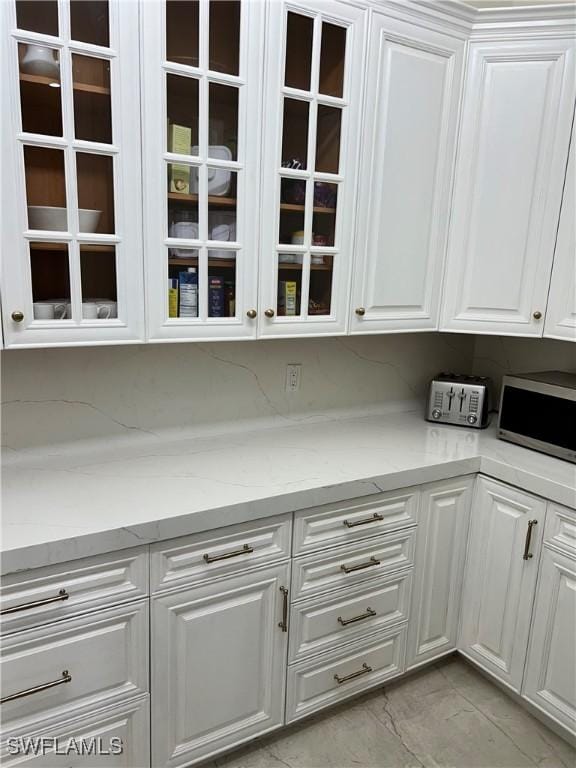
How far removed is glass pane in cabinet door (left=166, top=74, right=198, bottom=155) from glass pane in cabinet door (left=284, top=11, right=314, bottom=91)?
0.31 m

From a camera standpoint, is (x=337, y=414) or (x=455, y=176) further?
(x=337, y=414)

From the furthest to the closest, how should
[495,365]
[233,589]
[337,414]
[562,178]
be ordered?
[495,365], [337,414], [562,178], [233,589]

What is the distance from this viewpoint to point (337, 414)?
238 centimetres

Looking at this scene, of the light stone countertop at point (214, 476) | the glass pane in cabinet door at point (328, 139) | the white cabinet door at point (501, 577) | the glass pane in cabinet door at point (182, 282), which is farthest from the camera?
the white cabinet door at point (501, 577)

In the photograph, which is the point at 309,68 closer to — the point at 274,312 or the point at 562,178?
the point at 274,312

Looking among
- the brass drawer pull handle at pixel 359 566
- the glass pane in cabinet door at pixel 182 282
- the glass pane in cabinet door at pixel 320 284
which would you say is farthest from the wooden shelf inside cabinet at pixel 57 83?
the brass drawer pull handle at pixel 359 566

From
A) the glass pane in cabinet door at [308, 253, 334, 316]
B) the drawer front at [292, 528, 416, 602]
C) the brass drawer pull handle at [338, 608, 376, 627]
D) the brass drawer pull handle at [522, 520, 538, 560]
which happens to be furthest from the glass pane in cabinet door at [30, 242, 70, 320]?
the brass drawer pull handle at [522, 520, 538, 560]

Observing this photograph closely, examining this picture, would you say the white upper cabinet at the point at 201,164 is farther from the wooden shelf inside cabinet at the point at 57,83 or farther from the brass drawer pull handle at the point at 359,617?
the brass drawer pull handle at the point at 359,617

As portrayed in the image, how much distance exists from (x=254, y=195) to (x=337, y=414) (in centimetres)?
104

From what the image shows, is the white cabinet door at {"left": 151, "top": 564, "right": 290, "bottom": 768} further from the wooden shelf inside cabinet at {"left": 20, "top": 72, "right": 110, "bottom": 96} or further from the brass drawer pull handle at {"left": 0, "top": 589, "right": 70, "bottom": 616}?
the wooden shelf inside cabinet at {"left": 20, "top": 72, "right": 110, "bottom": 96}

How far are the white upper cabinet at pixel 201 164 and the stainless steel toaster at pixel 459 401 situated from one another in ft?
3.26

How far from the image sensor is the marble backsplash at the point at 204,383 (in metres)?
1.77

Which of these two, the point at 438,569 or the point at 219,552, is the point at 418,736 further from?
the point at 219,552

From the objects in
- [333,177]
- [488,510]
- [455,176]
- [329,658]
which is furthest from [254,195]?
[329,658]
